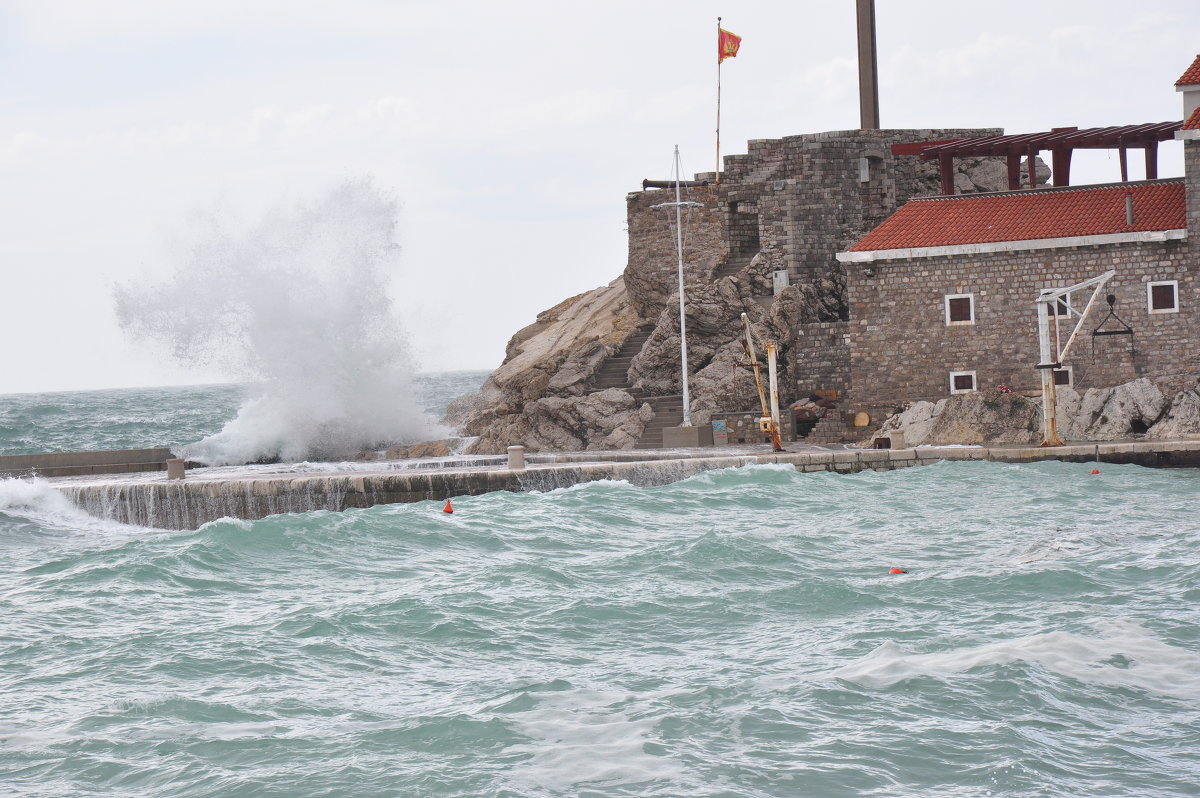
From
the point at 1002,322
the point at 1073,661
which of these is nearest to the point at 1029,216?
the point at 1002,322

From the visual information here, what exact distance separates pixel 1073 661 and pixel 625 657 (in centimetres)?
356

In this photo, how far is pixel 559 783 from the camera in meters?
8.48

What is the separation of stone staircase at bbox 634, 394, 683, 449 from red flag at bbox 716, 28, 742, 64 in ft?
30.8

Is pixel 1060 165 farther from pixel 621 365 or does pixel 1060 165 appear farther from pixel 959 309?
pixel 621 365

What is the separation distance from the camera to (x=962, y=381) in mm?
28047

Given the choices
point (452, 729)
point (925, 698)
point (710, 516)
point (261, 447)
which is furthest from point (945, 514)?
point (261, 447)

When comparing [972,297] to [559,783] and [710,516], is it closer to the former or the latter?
[710,516]

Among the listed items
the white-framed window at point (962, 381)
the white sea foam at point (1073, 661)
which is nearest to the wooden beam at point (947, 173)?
the white-framed window at point (962, 381)

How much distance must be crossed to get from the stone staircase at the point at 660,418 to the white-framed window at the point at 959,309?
6167 mm

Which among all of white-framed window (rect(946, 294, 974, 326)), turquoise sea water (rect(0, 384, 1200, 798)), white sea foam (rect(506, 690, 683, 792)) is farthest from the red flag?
white sea foam (rect(506, 690, 683, 792))

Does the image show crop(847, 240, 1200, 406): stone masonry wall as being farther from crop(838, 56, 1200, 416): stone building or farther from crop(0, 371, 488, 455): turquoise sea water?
crop(0, 371, 488, 455): turquoise sea water

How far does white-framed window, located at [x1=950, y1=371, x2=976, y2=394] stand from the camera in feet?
91.7

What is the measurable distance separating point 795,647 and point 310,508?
12.5 m

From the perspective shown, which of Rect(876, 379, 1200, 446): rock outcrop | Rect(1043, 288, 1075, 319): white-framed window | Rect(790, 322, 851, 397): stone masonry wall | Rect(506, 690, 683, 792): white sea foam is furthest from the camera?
Rect(790, 322, 851, 397): stone masonry wall
